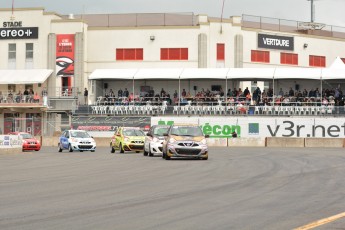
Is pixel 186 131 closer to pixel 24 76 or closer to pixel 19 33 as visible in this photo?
pixel 24 76

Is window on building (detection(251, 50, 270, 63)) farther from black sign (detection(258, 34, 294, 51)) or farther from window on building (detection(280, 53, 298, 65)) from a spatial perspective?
window on building (detection(280, 53, 298, 65))

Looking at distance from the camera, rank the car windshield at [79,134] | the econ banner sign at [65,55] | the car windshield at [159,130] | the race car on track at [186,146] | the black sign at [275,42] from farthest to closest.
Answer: the black sign at [275,42]
the econ banner sign at [65,55]
the car windshield at [79,134]
the car windshield at [159,130]
the race car on track at [186,146]

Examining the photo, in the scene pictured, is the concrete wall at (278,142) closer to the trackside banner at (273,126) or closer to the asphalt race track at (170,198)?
the trackside banner at (273,126)

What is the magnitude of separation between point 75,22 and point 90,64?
4492mm

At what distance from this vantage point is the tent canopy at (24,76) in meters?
73.1

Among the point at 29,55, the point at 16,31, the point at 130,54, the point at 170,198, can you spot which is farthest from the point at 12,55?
the point at 170,198

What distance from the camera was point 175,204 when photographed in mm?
14406

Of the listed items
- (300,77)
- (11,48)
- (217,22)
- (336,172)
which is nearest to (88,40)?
(11,48)

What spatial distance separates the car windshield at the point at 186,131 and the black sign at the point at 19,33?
45.6 m

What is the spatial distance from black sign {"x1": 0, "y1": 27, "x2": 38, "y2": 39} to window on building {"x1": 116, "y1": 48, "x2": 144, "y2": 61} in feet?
27.5

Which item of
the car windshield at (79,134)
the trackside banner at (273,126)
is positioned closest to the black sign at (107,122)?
the trackside banner at (273,126)

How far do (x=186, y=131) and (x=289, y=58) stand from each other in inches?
1921

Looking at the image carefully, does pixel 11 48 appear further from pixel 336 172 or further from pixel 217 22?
pixel 336 172

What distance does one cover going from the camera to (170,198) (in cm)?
1562
